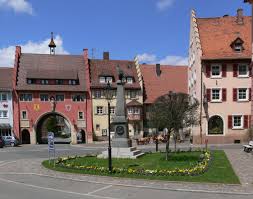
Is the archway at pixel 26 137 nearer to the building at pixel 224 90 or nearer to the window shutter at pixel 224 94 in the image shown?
the building at pixel 224 90

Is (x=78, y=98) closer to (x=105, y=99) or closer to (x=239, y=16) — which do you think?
(x=105, y=99)

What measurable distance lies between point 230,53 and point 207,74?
3705mm

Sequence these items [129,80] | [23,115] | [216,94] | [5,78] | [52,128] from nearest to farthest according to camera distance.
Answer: [216,94] → [23,115] → [5,78] → [129,80] → [52,128]

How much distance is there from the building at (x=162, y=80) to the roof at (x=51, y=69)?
35.7 ft

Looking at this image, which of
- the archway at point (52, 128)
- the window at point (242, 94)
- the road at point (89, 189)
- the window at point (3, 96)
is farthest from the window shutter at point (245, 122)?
the window at point (3, 96)

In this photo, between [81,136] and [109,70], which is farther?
[81,136]

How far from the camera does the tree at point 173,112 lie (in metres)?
25.2

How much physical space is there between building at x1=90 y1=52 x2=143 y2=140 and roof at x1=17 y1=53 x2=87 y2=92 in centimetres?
216

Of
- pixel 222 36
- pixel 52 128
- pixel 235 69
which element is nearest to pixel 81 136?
pixel 222 36

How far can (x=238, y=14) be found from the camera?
166 feet

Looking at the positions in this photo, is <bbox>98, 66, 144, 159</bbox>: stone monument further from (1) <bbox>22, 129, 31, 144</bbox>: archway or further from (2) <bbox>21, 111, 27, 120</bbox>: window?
(1) <bbox>22, 129, 31, 144</bbox>: archway

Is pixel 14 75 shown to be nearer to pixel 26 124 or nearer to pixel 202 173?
pixel 26 124

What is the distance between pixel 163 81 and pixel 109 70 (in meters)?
9.82

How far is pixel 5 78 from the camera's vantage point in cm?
5988
